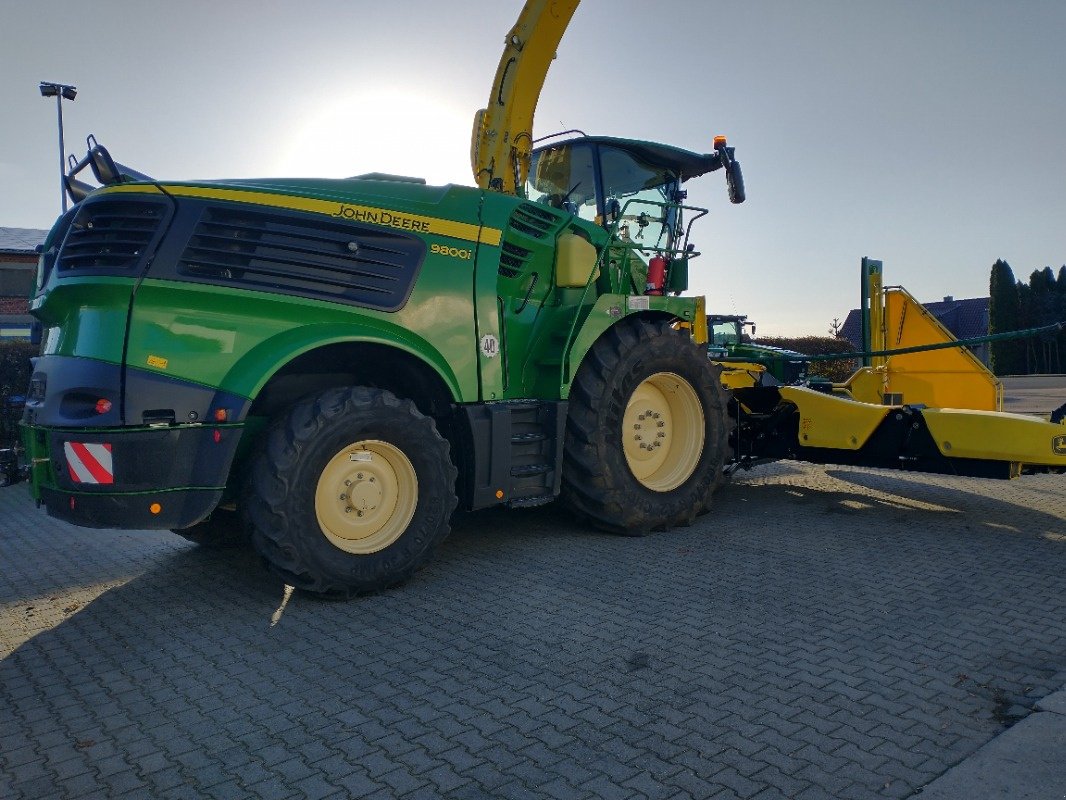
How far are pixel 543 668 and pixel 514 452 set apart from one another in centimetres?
179

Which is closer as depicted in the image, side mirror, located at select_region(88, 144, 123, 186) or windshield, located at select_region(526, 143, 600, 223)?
side mirror, located at select_region(88, 144, 123, 186)

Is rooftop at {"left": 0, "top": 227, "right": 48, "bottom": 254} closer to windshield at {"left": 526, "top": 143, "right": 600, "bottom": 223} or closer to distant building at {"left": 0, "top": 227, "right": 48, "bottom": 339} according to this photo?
distant building at {"left": 0, "top": 227, "right": 48, "bottom": 339}

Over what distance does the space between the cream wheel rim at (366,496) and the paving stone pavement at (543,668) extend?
0.33 meters

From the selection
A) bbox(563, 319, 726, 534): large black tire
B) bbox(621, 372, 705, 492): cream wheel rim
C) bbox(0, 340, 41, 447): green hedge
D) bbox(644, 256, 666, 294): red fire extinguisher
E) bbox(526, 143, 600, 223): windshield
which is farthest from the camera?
bbox(0, 340, 41, 447): green hedge

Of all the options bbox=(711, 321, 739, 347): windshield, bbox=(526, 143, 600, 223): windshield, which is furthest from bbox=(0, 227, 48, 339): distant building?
bbox=(526, 143, 600, 223): windshield

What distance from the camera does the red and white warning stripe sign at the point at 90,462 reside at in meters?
3.61

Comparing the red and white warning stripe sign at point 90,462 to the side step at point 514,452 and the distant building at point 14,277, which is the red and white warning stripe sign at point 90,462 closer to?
the side step at point 514,452

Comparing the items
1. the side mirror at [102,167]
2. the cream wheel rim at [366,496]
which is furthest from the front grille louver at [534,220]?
the side mirror at [102,167]

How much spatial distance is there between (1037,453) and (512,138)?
4.34 metres

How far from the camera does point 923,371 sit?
780 centimetres

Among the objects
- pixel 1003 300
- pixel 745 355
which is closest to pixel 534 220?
pixel 745 355

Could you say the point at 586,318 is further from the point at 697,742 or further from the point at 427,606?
the point at 697,742

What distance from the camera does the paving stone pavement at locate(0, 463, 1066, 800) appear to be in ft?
8.10

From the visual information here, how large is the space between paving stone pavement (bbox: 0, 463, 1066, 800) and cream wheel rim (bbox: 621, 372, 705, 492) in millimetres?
568
